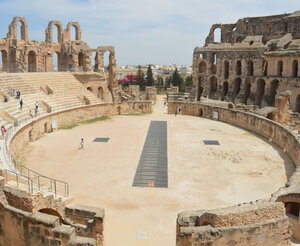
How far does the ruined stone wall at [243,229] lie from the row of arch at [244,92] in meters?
31.1

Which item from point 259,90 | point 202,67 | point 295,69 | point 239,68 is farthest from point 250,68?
point 202,67

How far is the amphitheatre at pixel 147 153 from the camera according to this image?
782 centimetres

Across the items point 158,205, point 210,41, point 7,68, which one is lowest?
point 158,205

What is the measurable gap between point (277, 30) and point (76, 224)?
40978 mm

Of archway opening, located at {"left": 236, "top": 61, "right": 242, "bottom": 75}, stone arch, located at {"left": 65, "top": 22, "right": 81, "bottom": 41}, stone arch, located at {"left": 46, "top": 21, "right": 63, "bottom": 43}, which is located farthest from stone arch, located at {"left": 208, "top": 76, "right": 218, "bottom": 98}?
stone arch, located at {"left": 46, "top": 21, "right": 63, "bottom": 43}

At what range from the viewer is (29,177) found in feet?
44.2

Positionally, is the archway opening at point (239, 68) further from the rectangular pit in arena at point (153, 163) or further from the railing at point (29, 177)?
the railing at point (29, 177)

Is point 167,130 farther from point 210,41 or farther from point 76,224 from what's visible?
point 210,41

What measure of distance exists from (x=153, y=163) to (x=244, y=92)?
26116 mm

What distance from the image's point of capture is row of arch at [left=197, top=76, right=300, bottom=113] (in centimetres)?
3684

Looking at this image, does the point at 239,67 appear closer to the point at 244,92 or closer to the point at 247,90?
the point at 247,90

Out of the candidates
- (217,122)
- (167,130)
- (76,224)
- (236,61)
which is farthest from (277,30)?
(76,224)

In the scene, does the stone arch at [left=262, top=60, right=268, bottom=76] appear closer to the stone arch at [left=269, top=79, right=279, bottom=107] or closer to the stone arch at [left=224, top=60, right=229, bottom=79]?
the stone arch at [left=269, top=79, right=279, bottom=107]

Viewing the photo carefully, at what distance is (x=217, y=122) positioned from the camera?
27641 mm
